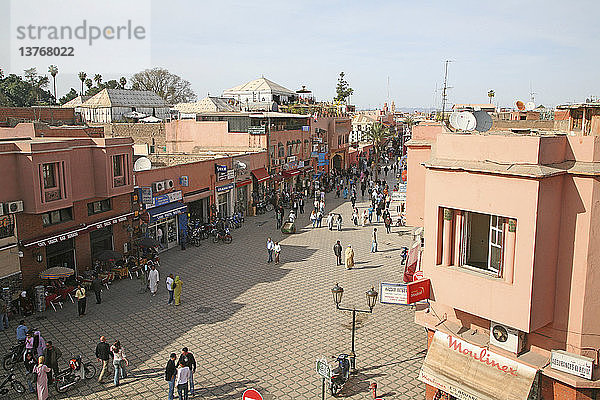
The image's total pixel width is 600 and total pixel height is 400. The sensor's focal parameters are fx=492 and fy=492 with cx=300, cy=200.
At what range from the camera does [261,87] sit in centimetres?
6725

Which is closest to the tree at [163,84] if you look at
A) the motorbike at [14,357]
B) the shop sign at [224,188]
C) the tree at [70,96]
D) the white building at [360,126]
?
the tree at [70,96]

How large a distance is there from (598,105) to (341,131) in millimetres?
49453

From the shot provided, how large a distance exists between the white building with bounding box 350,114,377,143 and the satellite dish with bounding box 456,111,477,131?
257 ft

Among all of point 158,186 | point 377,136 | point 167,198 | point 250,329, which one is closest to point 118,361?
point 250,329

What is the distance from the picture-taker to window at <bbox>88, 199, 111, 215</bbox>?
20.2 meters

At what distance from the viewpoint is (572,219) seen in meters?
8.62

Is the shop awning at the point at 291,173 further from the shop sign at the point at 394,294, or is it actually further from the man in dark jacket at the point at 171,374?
the shop sign at the point at 394,294

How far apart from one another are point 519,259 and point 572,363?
197cm

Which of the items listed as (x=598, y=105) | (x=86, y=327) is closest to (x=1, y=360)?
(x=86, y=327)

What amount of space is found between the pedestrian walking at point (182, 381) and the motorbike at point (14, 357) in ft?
16.5

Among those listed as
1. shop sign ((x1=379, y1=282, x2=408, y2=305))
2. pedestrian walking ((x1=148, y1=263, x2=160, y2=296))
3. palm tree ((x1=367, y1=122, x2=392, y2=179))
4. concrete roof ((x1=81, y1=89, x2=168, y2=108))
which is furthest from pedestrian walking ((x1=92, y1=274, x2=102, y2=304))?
palm tree ((x1=367, y1=122, x2=392, y2=179))

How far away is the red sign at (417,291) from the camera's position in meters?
9.65

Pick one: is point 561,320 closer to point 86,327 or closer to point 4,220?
point 86,327

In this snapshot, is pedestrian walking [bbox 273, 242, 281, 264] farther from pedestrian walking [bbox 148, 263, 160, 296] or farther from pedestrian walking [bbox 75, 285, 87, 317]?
pedestrian walking [bbox 75, 285, 87, 317]
